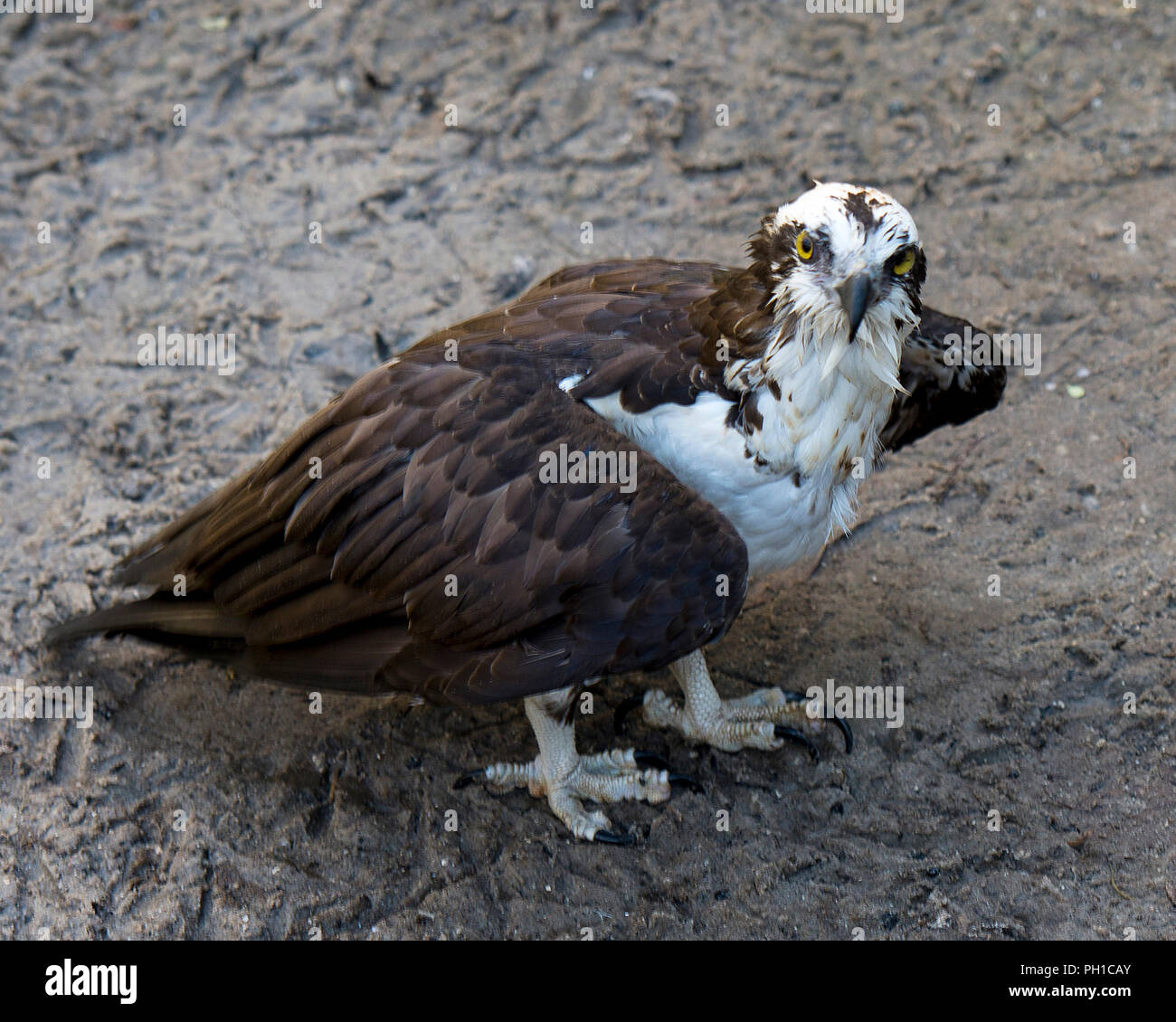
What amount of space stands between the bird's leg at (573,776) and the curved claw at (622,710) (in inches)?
6.2

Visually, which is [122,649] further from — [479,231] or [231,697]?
[479,231]

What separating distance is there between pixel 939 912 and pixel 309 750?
2.25m

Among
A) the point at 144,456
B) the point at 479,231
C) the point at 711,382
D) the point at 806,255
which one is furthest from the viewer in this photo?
the point at 479,231

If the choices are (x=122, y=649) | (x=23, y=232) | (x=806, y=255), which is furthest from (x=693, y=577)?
(x=23, y=232)

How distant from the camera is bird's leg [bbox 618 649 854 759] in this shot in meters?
4.14

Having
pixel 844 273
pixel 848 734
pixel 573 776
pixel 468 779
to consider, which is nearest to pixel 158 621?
pixel 468 779

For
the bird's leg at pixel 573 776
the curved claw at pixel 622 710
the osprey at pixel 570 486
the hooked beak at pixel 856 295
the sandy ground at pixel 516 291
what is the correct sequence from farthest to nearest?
1. the curved claw at pixel 622 710
2. the bird's leg at pixel 573 776
3. the sandy ground at pixel 516 291
4. the osprey at pixel 570 486
5. the hooked beak at pixel 856 295

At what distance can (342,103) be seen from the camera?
6801 mm

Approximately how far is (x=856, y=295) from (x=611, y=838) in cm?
200

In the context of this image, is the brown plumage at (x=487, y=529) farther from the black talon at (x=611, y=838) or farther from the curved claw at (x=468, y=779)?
the black talon at (x=611, y=838)

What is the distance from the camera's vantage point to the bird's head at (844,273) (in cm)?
321

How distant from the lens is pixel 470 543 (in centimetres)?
346

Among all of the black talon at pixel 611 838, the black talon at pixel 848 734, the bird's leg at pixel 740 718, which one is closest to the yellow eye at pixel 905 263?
the bird's leg at pixel 740 718

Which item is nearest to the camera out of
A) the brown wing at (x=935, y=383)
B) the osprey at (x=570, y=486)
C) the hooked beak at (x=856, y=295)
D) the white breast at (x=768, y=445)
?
the hooked beak at (x=856, y=295)
